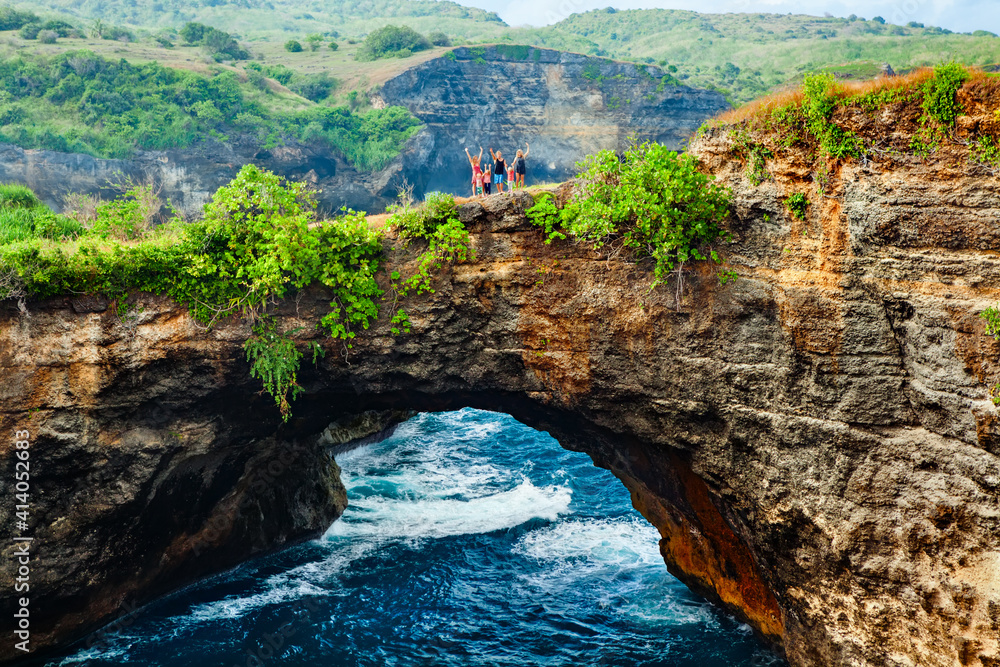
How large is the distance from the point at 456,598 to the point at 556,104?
51132 millimetres

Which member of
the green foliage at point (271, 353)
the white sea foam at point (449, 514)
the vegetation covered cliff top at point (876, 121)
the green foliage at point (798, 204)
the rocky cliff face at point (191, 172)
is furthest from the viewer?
the rocky cliff face at point (191, 172)

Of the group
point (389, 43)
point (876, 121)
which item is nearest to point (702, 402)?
point (876, 121)

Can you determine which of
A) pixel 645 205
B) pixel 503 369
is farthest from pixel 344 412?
pixel 645 205

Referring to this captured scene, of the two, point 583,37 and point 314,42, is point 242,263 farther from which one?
point 583,37

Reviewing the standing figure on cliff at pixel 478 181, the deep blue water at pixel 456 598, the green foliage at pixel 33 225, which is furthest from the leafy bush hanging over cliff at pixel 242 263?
the deep blue water at pixel 456 598

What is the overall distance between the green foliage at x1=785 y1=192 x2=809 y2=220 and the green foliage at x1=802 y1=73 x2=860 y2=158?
71 cm

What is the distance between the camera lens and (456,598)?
14781 mm

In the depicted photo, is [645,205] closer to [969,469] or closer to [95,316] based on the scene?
[969,469]

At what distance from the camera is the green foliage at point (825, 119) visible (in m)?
9.89

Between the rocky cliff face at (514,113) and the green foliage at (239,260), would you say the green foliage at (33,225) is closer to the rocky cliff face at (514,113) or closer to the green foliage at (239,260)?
the green foliage at (239,260)

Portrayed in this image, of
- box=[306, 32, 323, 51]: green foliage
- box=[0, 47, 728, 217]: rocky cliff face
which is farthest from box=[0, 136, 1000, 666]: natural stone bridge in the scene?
box=[306, 32, 323, 51]: green foliage

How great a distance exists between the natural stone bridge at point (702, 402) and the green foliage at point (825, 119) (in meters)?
0.44

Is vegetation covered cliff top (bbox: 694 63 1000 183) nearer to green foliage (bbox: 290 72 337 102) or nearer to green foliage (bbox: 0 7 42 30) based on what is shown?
green foliage (bbox: 290 72 337 102)

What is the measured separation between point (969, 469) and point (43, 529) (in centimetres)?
1487
